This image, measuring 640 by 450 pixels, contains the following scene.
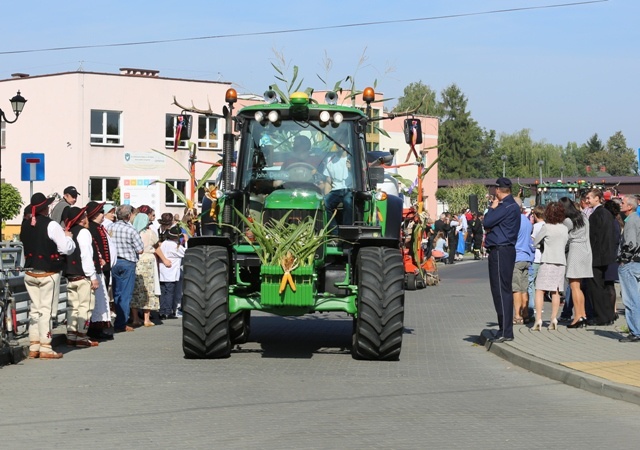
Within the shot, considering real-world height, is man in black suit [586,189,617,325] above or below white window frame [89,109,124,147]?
below

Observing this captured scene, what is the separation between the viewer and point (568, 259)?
17281mm

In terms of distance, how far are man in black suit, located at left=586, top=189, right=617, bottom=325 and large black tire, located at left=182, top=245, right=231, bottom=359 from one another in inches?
259

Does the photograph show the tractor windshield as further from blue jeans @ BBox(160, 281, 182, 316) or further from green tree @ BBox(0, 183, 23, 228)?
green tree @ BBox(0, 183, 23, 228)

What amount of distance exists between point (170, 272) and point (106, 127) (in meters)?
41.1

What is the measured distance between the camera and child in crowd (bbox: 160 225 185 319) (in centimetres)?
1992

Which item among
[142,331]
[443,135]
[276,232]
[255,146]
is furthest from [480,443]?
[443,135]

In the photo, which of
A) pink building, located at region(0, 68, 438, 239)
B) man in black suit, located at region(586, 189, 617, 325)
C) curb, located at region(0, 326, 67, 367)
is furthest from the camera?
pink building, located at region(0, 68, 438, 239)

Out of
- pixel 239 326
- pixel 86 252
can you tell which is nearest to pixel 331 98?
pixel 239 326

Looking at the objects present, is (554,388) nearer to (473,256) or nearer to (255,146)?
(255,146)

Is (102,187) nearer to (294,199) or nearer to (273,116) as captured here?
(273,116)

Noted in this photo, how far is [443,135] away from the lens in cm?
13262

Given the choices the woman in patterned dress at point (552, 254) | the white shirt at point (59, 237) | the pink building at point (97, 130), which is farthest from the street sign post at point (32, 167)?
the pink building at point (97, 130)

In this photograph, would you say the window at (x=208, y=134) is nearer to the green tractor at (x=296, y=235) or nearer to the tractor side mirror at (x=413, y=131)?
the green tractor at (x=296, y=235)

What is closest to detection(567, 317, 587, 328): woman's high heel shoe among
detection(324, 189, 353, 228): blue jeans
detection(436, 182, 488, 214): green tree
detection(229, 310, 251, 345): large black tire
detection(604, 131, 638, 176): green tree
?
detection(324, 189, 353, 228): blue jeans
